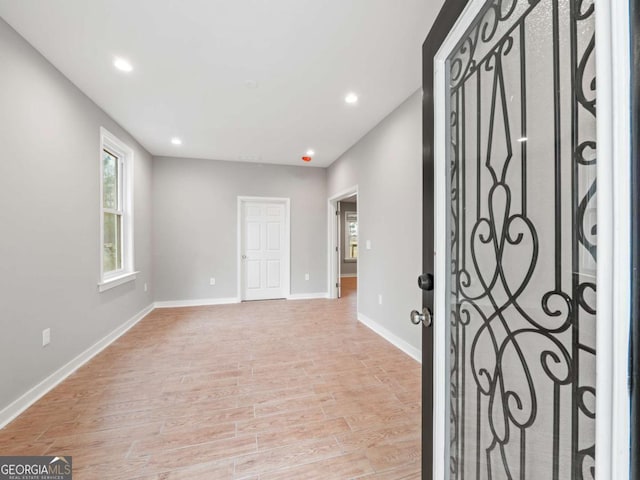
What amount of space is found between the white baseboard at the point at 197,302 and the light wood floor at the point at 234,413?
1.46 m

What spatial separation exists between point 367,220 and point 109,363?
3211 millimetres

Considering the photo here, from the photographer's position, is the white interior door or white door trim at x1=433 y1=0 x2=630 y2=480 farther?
the white interior door

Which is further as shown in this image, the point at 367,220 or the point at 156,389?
the point at 367,220

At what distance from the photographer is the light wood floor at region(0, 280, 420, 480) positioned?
1.36m

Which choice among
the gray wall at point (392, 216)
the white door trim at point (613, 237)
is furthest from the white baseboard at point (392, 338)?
the white door trim at point (613, 237)

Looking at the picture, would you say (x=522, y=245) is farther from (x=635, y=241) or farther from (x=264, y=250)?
(x=264, y=250)

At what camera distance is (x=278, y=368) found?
2371mm

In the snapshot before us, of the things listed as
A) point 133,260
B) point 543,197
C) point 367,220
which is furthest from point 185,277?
point 543,197

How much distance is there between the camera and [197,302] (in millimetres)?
4617

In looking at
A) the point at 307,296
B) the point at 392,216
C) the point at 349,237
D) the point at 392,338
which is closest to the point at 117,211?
the point at 307,296

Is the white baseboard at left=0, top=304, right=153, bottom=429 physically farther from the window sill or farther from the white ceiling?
the white ceiling

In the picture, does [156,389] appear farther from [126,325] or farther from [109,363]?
[126,325]

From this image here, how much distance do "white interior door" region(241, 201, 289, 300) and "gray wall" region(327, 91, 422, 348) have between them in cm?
183

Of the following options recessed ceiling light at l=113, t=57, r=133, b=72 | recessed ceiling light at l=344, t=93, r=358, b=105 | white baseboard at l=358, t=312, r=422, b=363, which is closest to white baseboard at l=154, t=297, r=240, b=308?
white baseboard at l=358, t=312, r=422, b=363
